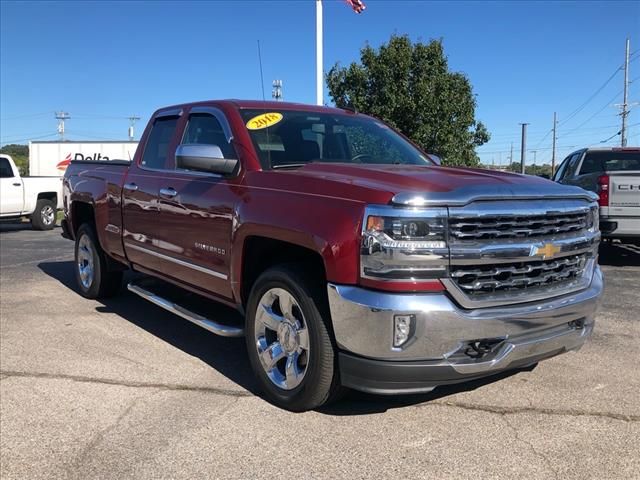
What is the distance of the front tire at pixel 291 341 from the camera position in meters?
3.33

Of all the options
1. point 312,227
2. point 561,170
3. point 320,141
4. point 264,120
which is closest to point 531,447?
point 312,227

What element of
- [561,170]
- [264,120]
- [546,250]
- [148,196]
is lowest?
[546,250]

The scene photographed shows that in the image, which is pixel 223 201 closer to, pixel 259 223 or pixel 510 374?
pixel 259 223

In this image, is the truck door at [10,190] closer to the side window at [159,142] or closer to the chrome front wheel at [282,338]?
the side window at [159,142]

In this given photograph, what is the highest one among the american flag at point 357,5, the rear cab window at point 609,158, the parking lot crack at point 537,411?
the american flag at point 357,5

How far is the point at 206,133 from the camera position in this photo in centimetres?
482

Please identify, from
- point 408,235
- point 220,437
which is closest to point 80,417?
point 220,437

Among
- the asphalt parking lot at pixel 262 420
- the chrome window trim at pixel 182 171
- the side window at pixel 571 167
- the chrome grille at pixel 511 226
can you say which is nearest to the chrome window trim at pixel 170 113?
the chrome window trim at pixel 182 171

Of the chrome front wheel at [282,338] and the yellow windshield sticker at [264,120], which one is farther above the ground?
the yellow windshield sticker at [264,120]

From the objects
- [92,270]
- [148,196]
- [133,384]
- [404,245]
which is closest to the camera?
[404,245]

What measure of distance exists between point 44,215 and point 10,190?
47.9 inches

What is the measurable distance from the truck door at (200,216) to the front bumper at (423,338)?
1306mm

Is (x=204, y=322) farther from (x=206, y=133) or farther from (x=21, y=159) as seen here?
(x=21, y=159)

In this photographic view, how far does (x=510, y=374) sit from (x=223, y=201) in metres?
2.37
